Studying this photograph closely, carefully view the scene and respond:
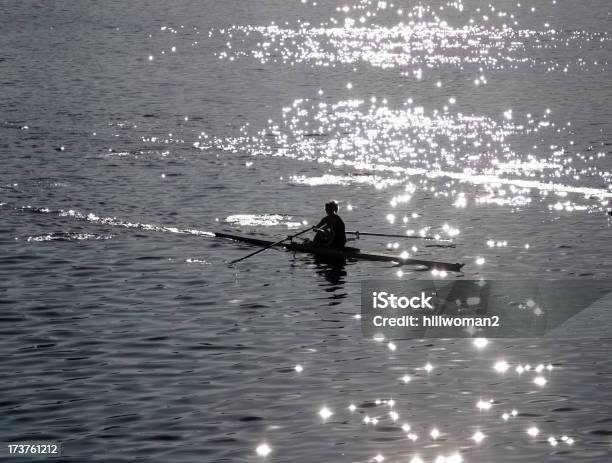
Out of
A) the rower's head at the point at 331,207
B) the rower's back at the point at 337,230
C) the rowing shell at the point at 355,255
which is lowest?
the rowing shell at the point at 355,255

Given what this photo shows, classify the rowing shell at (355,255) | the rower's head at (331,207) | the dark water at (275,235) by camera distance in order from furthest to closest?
the rower's head at (331,207)
the rowing shell at (355,255)
the dark water at (275,235)

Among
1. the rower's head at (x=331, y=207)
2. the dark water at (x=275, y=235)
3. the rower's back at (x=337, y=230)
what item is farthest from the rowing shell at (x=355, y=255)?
the rower's head at (x=331, y=207)

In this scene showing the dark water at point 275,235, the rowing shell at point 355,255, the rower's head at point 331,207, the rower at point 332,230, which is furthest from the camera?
the rower at point 332,230

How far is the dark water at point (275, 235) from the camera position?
2988 centimetres

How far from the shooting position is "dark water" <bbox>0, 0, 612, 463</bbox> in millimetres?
29875

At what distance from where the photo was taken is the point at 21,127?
85188 millimetres

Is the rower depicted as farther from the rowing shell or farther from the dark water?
the dark water

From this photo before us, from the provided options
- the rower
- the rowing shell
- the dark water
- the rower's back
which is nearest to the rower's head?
the rower

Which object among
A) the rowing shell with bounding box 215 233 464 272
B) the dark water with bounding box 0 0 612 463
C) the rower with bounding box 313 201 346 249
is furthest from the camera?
the rower with bounding box 313 201 346 249

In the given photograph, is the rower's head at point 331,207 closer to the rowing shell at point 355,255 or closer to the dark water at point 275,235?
the rowing shell at point 355,255

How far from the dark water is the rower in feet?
5.08

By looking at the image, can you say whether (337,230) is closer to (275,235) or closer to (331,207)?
(331,207)

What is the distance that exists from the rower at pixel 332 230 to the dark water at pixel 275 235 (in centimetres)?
155

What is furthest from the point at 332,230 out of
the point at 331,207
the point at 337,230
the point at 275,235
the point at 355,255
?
the point at 275,235
